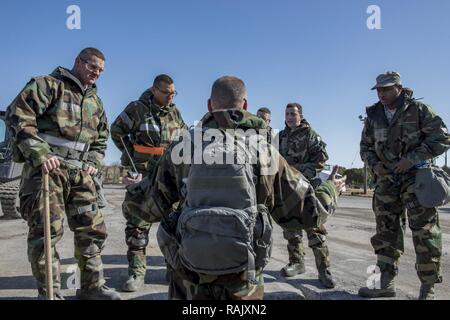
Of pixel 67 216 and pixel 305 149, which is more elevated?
pixel 305 149

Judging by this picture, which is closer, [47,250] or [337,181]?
[337,181]

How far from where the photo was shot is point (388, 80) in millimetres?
4066

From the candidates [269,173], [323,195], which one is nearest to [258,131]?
[269,173]

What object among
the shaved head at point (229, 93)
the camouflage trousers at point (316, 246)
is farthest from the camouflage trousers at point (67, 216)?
the camouflage trousers at point (316, 246)

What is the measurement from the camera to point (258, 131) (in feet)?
7.23

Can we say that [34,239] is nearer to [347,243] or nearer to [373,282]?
[373,282]

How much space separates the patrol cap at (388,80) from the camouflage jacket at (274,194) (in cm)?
216

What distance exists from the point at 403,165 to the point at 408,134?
35 centimetres

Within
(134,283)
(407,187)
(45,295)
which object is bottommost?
(134,283)

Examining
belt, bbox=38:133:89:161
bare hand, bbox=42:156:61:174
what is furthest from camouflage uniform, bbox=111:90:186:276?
bare hand, bbox=42:156:61:174

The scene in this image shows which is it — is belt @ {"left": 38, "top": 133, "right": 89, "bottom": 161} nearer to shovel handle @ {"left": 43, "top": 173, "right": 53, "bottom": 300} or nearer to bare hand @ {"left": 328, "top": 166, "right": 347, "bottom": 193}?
shovel handle @ {"left": 43, "top": 173, "right": 53, "bottom": 300}

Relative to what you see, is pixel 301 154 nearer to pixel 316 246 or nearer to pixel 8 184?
pixel 316 246

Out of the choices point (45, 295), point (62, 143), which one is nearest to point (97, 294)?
point (45, 295)

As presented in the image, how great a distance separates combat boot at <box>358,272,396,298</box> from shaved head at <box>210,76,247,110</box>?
2568 mm
